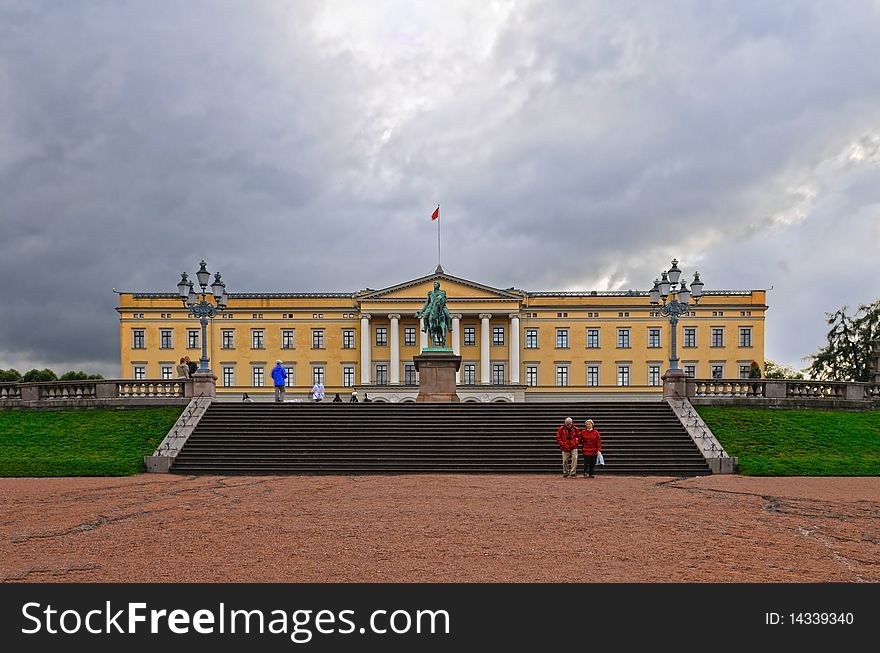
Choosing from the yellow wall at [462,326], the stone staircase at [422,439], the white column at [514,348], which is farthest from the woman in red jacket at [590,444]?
the white column at [514,348]

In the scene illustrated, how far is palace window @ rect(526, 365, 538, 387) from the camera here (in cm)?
7544

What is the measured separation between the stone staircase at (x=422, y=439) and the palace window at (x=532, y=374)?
159 ft

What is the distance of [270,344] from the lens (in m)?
74.8

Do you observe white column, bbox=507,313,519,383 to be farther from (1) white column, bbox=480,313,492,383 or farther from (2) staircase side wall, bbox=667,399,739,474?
(2) staircase side wall, bbox=667,399,739,474

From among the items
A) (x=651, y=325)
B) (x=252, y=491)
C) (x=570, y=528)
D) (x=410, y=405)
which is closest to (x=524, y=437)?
(x=410, y=405)

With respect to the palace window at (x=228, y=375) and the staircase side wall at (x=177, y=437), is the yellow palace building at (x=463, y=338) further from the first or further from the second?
the staircase side wall at (x=177, y=437)

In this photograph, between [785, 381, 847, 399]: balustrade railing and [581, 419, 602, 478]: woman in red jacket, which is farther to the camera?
[785, 381, 847, 399]: balustrade railing

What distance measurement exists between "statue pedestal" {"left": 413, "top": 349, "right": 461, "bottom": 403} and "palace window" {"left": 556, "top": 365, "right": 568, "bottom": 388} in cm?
4513

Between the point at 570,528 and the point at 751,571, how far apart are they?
10.3 ft

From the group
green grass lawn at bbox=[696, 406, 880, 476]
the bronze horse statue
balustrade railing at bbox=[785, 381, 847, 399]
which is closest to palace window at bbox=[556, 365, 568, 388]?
the bronze horse statue

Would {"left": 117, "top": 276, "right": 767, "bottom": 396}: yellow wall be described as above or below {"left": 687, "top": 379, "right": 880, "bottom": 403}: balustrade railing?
above

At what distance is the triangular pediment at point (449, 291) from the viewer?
7356 centimetres

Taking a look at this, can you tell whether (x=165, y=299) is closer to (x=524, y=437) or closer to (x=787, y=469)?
(x=524, y=437)

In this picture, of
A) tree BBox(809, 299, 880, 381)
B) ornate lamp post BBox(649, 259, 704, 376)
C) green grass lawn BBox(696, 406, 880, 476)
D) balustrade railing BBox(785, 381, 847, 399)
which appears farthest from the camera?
tree BBox(809, 299, 880, 381)
